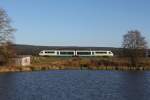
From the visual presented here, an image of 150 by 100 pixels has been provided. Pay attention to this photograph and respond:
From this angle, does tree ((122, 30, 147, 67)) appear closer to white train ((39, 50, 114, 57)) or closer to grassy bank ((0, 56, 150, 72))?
grassy bank ((0, 56, 150, 72))

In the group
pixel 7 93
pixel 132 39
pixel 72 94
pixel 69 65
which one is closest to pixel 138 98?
pixel 72 94

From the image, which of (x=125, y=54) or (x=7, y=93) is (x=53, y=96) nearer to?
(x=7, y=93)

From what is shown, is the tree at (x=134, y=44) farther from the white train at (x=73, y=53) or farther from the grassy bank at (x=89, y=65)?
the white train at (x=73, y=53)

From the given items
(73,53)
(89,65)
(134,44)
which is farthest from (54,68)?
(73,53)

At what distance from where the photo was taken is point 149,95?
51031mm

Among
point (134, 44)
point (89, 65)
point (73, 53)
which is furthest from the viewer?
point (73, 53)

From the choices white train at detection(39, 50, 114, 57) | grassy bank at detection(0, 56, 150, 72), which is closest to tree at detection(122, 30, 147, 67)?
grassy bank at detection(0, 56, 150, 72)

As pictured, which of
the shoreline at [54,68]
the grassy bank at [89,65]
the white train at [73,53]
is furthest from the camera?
the white train at [73,53]

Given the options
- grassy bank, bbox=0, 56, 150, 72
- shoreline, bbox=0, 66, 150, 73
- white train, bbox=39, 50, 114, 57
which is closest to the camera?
shoreline, bbox=0, 66, 150, 73

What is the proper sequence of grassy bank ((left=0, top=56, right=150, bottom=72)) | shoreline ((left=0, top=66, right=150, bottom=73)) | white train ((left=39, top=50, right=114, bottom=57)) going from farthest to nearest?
white train ((left=39, top=50, right=114, bottom=57)), grassy bank ((left=0, top=56, right=150, bottom=72)), shoreline ((left=0, top=66, right=150, bottom=73))

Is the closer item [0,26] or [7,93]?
[7,93]

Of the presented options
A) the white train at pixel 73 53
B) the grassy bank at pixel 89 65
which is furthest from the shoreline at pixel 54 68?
the white train at pixel 73 53

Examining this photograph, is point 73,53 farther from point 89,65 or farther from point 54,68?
point 54,68

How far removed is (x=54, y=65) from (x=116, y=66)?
59.8ft
